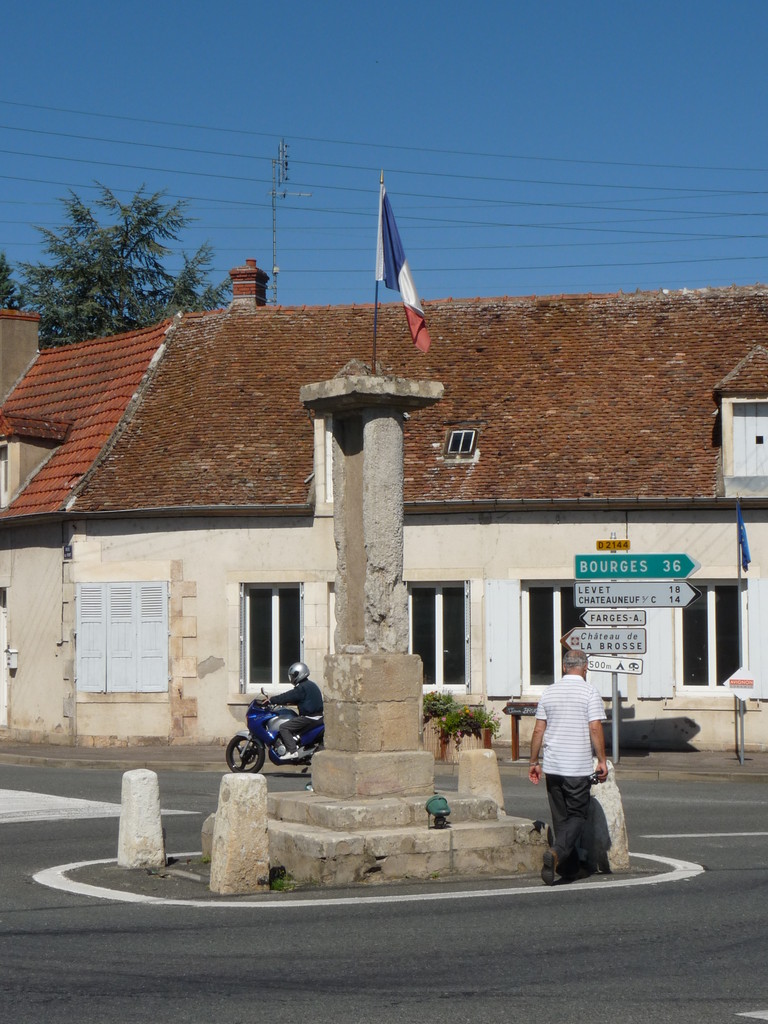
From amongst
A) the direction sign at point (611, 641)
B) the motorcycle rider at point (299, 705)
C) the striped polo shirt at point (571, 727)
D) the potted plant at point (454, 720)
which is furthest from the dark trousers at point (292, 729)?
the striped polo shirt at point (571, 727)

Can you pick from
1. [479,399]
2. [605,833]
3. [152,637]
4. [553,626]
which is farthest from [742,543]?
[605,833]

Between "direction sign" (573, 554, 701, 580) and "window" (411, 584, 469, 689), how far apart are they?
2902 mm

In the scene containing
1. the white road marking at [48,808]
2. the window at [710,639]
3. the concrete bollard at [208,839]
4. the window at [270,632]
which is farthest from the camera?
the window at [270,632]

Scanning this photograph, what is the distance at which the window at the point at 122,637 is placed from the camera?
75.0ft

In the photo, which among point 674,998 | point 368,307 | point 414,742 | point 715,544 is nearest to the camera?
point 674,998

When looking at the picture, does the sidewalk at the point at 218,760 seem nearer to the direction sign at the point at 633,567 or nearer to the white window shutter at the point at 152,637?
the white window shutter at the point at 152,637

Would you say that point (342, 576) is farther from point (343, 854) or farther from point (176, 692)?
point (176, 692)

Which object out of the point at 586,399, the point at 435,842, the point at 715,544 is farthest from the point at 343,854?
the point at 586,399

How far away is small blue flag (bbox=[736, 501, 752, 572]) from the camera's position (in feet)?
68.7

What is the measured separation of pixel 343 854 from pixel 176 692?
43.2 ft

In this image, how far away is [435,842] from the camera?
10219mm

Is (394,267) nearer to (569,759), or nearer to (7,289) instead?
(569,759)

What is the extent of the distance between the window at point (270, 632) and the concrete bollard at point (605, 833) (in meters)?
12.4

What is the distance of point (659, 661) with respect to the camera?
70.6 ft
